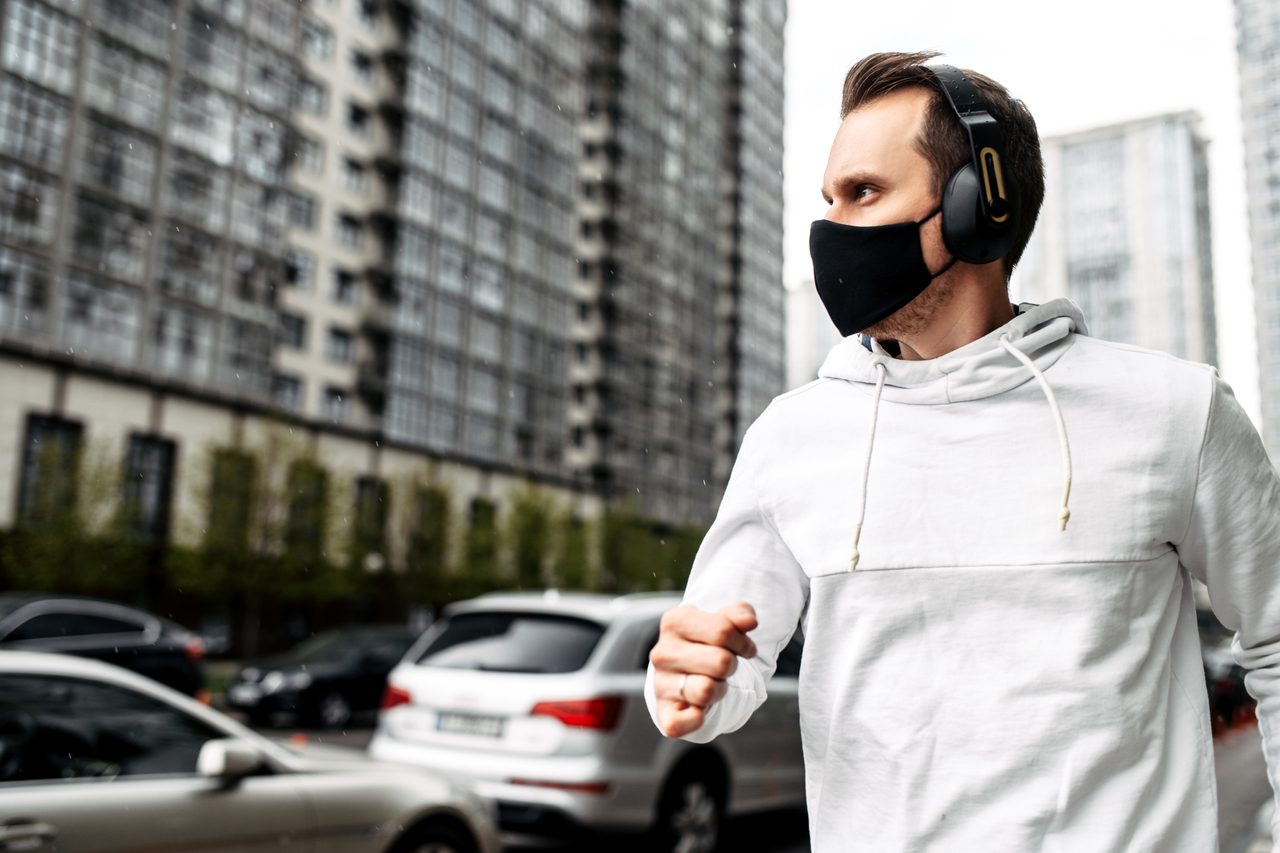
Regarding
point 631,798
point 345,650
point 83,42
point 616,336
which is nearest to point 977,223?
point 631,798

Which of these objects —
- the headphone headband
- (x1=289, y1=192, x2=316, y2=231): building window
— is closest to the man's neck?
the headphone headband

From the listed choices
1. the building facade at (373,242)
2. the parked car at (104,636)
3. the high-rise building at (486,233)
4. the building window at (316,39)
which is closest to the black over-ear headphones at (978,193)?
the parked car at (104,636)

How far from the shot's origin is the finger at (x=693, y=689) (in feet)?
3.63

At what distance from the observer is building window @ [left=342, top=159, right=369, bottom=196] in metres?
43.0

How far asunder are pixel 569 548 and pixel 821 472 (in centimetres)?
4506

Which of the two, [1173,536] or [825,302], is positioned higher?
[825,302]

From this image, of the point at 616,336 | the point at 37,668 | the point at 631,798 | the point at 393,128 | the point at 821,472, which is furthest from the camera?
the point at 616,336

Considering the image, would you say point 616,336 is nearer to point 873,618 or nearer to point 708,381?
point 708,381

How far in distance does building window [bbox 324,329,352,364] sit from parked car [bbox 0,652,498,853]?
129 feet

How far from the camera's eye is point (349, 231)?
4325 centimetres

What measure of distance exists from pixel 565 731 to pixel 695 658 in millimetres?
4745

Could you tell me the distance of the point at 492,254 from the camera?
50688 mm

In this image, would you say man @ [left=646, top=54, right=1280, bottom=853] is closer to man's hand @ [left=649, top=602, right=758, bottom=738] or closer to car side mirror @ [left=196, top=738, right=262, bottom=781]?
man's hand @ [left=649, top=602, right=758, bottom=738]

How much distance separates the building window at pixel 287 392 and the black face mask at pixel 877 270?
39.0m
